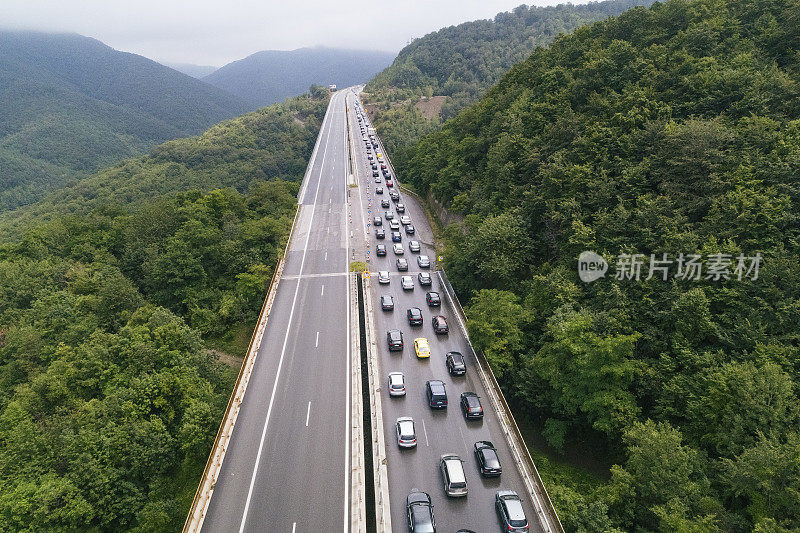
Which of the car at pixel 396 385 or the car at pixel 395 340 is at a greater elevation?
the car at pixel 395 340

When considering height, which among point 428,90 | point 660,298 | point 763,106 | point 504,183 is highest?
point 428,90

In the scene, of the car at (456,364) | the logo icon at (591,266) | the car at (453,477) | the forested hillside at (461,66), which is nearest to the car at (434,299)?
the car at (456,364)

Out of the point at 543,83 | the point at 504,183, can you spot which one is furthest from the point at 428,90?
the point at 504,183

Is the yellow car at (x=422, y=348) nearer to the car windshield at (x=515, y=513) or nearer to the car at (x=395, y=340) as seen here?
the car at (x=395, y=340)

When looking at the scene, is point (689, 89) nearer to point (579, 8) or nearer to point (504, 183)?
point (504, 183)

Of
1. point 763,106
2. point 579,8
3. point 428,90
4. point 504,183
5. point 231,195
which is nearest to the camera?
point 763,106

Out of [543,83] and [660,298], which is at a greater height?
[543,83]

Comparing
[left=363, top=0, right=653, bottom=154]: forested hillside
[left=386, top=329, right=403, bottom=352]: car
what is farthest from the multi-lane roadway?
[left=363, top=0, right=653, bottom=154]: forested hillside
